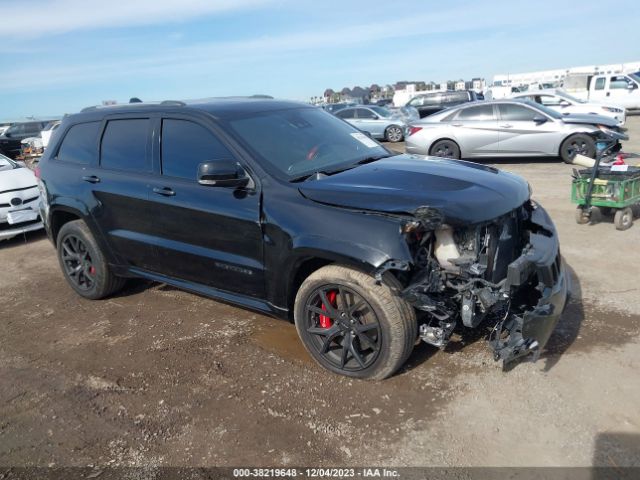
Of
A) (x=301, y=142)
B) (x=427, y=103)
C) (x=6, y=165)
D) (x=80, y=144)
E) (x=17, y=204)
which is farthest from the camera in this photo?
(x=427, y=103)

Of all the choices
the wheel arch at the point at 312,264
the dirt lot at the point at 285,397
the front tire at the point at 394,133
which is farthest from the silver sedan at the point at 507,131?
the wheel arch at the point at 312,264

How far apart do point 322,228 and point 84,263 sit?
2.96 meters

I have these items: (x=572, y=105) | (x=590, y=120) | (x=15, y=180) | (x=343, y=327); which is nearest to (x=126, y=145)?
(x=343, y=327)

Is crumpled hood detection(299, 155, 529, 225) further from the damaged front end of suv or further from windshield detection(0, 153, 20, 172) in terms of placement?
windshield detection(0, 153, 20, 172)

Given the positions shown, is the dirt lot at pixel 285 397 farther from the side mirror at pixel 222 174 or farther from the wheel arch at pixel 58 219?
the side mirror at pixel 222 174

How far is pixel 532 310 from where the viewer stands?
3045mm

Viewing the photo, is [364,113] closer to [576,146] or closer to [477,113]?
[477,113]

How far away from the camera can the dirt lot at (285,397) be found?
2.77m

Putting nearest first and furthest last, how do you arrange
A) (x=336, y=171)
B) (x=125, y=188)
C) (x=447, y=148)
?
(x=336, y=171)
(x=125, y=188)
(x=447, y=148)

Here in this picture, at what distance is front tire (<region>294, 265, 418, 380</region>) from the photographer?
3094 millimetres

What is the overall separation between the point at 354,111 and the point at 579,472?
18136 millimetres

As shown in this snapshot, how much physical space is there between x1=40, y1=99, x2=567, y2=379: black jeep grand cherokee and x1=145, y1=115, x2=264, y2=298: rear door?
0.01m

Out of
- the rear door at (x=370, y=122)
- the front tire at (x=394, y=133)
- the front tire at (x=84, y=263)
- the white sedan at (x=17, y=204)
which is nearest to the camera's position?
the front tire at (x=84, y=263)

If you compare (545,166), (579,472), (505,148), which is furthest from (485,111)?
(579,472)
